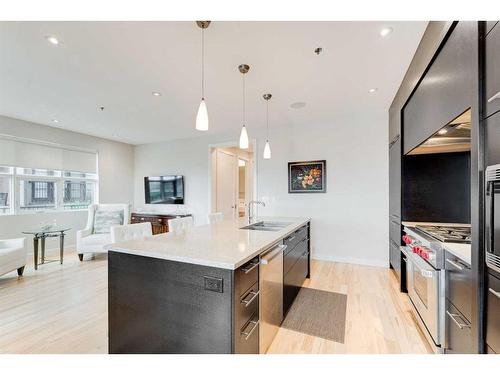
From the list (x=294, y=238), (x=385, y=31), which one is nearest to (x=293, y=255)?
(x=294, y=238)

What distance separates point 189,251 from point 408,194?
2.69 m

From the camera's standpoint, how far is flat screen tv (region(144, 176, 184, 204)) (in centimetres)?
541

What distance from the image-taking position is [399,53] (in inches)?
81.9

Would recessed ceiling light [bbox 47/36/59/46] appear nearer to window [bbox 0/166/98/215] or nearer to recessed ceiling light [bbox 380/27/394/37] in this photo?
recessed ceiling light [bbox 380/27/394/37]

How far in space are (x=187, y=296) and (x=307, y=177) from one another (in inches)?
131

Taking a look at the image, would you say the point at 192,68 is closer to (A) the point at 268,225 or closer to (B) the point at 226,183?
(A) the point at 268,225

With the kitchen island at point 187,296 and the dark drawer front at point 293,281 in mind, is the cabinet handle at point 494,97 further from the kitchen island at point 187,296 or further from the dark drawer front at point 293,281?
the dark drawer front at point 293,281

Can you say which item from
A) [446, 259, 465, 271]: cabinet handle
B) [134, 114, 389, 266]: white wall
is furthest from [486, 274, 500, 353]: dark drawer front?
[134, 114, 389, 266]: white wall

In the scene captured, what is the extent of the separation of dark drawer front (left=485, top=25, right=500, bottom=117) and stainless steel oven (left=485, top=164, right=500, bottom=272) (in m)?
0.30

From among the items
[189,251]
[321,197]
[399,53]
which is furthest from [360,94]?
[189,251]

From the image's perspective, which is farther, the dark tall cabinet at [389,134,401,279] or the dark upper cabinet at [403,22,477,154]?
the dark tall cabinet at [389,134,401,279]

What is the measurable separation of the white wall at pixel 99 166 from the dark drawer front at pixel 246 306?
489cm
